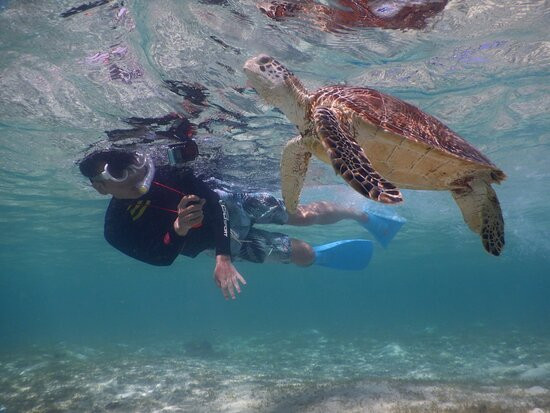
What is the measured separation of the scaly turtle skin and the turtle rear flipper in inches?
154

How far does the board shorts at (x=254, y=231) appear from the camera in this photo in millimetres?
8633

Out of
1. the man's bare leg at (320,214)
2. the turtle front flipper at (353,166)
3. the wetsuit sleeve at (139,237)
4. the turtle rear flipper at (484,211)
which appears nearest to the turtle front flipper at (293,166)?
the turtle front flipper at (353,166)

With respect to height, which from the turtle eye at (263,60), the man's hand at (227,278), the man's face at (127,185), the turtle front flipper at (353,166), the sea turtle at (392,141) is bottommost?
the man's hand at (227,278)

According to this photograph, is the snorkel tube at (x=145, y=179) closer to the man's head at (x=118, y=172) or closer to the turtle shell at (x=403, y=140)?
the man's head at (x=118, y=172)

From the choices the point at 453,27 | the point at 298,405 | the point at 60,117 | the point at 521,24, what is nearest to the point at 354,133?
the point at 298,405

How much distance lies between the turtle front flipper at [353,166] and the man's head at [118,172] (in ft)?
13.4

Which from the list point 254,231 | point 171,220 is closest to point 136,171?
point 171,220

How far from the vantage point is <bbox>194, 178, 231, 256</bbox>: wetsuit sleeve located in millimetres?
6238

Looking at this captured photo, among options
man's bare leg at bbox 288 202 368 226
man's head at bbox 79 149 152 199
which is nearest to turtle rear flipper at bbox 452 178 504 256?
man's bare leg at bbox 288 202 368 226

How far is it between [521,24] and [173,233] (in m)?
9.03

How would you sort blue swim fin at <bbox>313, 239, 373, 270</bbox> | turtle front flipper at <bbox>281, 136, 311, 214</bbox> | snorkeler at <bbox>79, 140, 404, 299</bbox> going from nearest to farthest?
turtle front flipper at <bbox>281, 136, 311, 214</bbox> → snorkeler at <bbox>79, 140, 404, 299</bbox> → blue swim fin at <bbox>313, 239, 373, 270</bbox>

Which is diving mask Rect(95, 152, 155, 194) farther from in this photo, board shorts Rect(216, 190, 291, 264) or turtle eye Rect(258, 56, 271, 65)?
turtle eye Rect(258, 56, 271, 65)

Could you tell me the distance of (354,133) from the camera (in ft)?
15.2

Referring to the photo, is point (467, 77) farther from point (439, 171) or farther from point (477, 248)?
point (477, 248)
